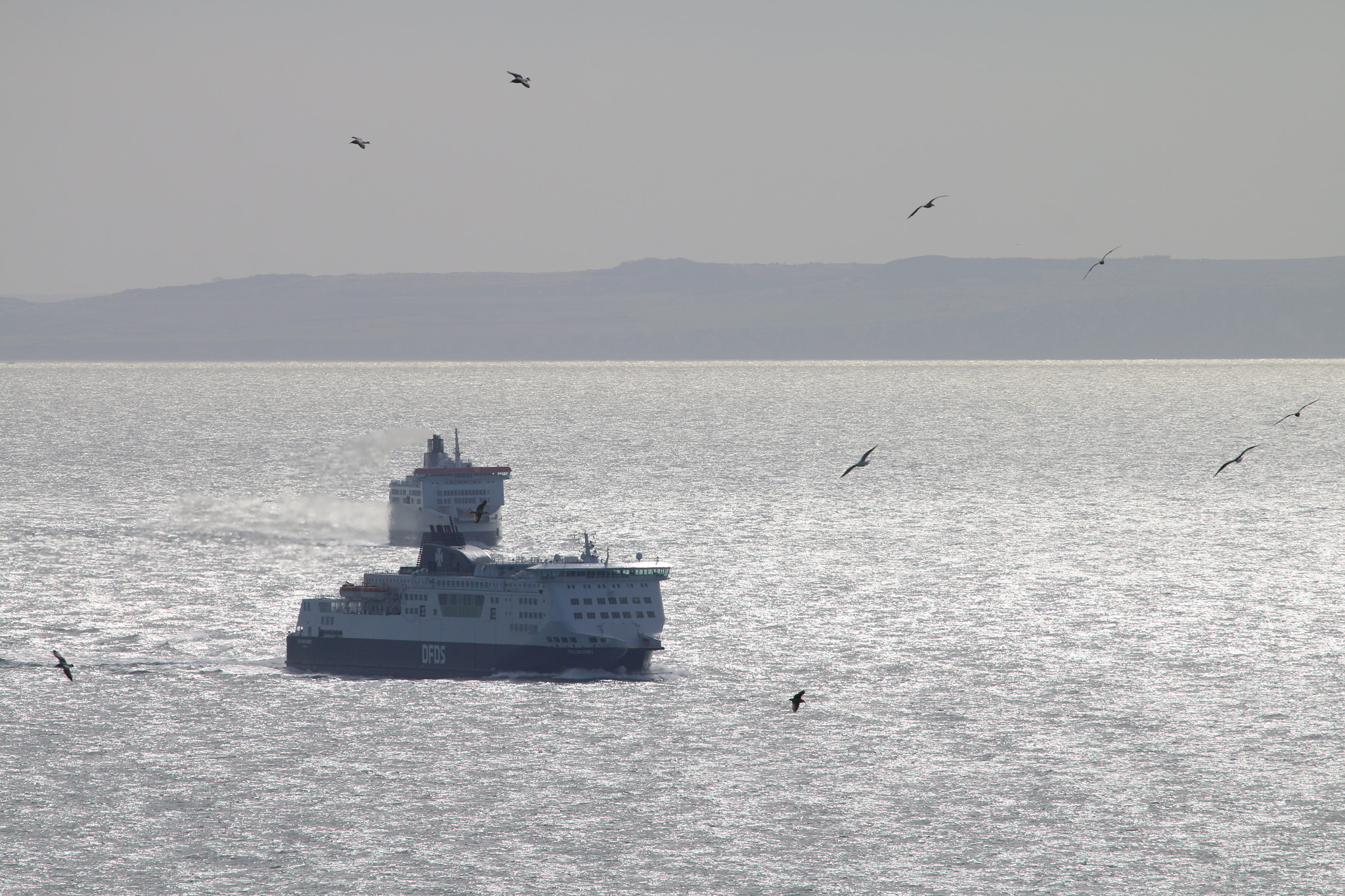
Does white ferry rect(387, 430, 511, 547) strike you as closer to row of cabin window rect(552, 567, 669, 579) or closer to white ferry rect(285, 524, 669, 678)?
white ferry rect(285, 524, 669, 678)

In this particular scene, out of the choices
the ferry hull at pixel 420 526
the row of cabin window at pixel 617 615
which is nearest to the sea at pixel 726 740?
the row of cabin window at pixel 617 615

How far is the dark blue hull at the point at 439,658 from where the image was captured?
8031cm

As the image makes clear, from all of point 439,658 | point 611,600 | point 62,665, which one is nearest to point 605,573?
point 611,600

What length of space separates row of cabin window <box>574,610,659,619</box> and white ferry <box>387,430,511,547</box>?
182ft

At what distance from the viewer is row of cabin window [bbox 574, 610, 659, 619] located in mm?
80625

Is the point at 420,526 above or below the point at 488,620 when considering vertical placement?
above

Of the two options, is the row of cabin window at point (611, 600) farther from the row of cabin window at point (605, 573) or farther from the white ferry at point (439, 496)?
the white ferry at point (439, 496)

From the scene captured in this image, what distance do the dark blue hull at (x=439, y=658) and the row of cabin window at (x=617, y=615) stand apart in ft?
5.52

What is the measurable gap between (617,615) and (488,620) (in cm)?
676

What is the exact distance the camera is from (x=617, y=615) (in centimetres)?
8125

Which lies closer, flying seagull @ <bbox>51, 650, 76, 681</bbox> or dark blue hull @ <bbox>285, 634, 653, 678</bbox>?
flying seagull @ <bbox>51, 650, 76, 681</bbox>

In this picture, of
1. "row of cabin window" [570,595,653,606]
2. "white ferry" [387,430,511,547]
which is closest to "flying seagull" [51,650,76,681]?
"row of cabin window" [570,595,653,606]

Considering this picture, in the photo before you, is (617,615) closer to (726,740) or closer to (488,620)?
(488,620)

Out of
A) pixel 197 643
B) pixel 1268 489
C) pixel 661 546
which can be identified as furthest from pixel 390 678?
pixel 1268 489
